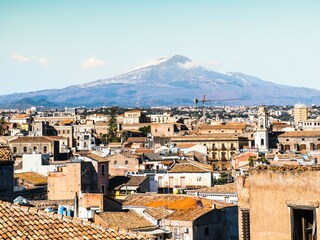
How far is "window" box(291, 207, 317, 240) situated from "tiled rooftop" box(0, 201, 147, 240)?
7.92ft

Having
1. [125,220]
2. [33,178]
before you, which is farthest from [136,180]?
[125,220]

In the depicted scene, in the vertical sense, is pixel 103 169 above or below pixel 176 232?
above

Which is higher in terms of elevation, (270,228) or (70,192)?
(270,228)

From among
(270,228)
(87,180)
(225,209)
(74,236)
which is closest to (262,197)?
(270,228)

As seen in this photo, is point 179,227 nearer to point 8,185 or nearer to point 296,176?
point 8,185

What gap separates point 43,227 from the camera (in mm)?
9492

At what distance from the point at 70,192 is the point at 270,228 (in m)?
27.7

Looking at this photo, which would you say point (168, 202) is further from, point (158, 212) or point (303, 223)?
point (303, 223)

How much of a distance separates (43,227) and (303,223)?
3.81 metres

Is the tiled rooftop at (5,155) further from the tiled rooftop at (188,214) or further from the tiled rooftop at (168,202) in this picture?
the tiled rooftop at (168,202)

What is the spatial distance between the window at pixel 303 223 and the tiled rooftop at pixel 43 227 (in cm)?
241

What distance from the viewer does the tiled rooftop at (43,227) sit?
9.26 meters

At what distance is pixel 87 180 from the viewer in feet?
135

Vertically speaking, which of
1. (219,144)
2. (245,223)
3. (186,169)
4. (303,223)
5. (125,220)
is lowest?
(219,144)
